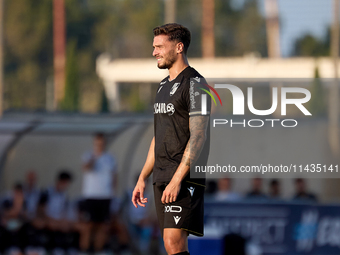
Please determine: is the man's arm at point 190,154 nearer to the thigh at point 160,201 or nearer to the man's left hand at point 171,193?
the man's left hand at point 171,193

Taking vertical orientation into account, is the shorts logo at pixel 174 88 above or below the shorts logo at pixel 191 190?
above

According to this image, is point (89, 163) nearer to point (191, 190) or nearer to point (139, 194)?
point (139, 194)

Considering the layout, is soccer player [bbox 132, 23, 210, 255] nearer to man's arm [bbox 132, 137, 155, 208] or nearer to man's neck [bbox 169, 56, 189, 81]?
man's neck [bbox 169, 56, 189, 81]

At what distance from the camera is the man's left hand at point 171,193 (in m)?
3.94

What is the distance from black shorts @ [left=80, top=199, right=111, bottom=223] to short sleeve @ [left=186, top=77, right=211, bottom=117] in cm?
576

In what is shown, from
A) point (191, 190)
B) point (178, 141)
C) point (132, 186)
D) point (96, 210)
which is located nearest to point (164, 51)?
point (178, 141)

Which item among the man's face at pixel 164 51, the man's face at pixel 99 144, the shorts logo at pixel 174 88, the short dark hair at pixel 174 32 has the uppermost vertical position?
the short dark hair at pixel 174 32

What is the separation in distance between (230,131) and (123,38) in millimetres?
32802

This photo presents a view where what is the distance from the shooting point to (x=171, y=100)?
4.12 m

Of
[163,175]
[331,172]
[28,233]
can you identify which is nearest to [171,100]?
→ [163,175]

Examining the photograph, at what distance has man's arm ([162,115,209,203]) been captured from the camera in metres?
3.95

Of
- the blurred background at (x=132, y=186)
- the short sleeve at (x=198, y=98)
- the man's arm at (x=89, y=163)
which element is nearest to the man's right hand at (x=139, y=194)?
the short sleeve at (x=198, y=98)

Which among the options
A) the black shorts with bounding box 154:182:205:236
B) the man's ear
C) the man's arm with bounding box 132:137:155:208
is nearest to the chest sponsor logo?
the man's arm with bounding box 132:137:155:208

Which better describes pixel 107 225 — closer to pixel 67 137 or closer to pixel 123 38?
pixel 67 137
